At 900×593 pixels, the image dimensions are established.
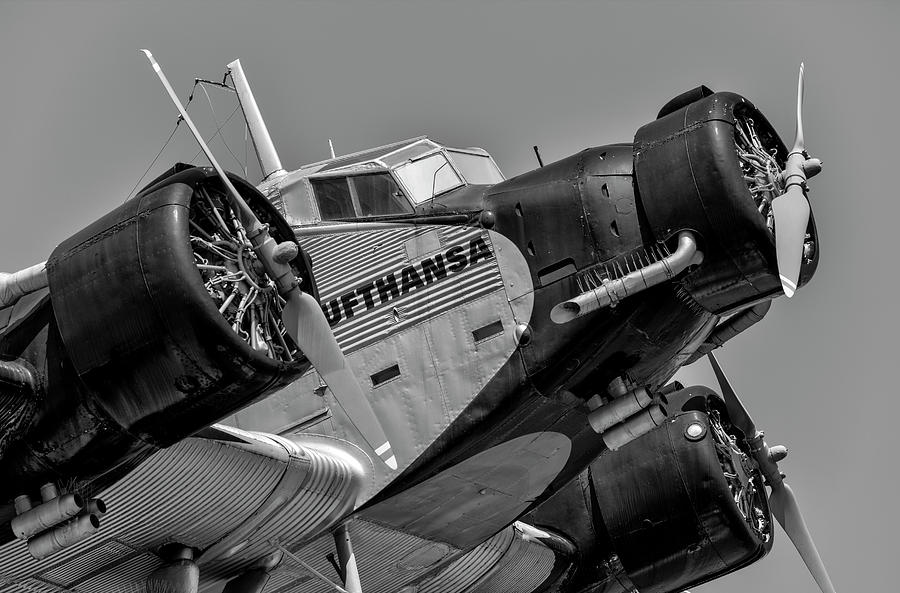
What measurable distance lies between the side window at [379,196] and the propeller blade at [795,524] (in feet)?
24.6

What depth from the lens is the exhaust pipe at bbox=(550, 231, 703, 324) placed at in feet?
51.9

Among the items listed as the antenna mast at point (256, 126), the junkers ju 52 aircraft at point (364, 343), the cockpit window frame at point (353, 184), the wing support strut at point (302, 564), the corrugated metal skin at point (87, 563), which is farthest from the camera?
the antenna mast at point (256, 126)

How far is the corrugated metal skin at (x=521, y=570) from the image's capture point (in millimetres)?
21656

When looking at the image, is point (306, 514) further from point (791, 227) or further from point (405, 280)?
point (791, 227)

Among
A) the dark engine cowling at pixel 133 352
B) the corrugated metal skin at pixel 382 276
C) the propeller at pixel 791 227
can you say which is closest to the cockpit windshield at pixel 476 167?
the corrugated metal skin at pixel 382 276

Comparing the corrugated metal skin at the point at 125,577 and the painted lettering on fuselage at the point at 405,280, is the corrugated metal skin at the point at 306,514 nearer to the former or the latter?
the corrugated metal skin at the point at 125,577

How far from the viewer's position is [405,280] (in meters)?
17.7

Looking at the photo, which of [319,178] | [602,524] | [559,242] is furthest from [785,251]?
[602,524]

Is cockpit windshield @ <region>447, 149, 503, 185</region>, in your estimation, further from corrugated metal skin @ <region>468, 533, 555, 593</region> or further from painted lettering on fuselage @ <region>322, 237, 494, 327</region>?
corrugated metal skin @ <region>468, 533, 555, 593</region>

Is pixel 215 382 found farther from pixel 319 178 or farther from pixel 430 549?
pixel 430 549

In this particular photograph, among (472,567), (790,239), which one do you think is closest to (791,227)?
(790,239)

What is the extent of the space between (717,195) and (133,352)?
644 centimetres

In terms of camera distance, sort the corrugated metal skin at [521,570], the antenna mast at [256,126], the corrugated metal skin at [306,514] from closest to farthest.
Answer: the corrugated metal skin at [306,514] < the corrugated metal skin at [521,570] < the antenna mast at [256,126]

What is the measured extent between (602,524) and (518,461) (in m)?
4.41
